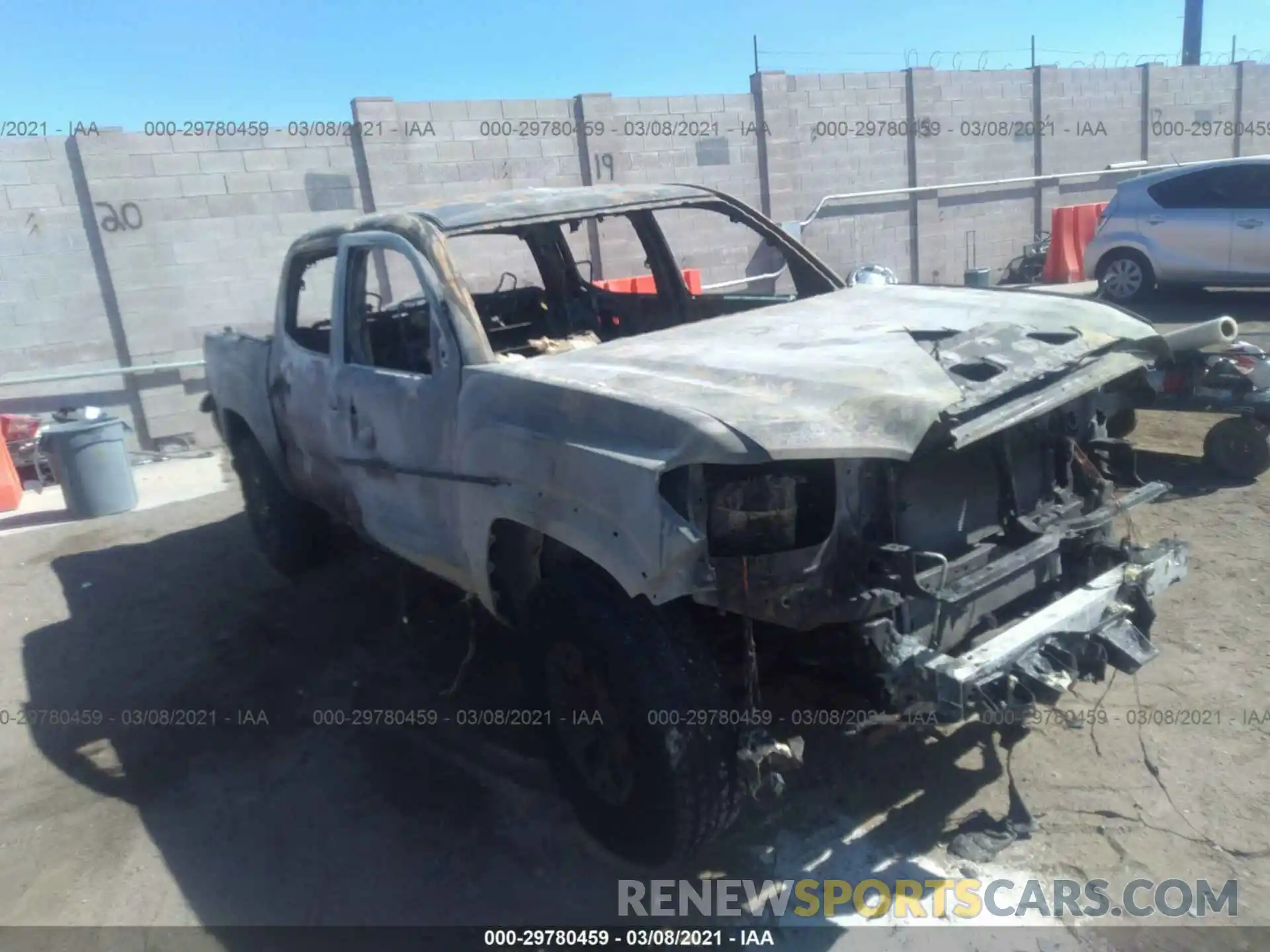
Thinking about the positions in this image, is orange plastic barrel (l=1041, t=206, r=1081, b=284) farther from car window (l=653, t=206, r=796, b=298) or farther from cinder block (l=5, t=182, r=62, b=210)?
cinder block (l=5, t=182, r=62, b=210)

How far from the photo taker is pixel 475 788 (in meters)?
3.71

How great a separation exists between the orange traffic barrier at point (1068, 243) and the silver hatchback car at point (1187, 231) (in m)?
3.12

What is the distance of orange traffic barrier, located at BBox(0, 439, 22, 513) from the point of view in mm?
8125

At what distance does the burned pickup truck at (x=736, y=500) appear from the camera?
108 inches

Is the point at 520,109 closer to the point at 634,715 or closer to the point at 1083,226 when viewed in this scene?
the point at 1083,226

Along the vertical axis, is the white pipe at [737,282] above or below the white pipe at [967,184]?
below

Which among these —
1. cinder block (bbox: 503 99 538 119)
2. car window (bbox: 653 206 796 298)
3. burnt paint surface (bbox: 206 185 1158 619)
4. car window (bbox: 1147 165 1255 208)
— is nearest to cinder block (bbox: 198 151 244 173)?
cinder block (bbox: 503 99 538 119)

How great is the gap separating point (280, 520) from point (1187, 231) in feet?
33.0

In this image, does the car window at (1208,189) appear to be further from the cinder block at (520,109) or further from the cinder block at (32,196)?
the cinder block at (32,196)

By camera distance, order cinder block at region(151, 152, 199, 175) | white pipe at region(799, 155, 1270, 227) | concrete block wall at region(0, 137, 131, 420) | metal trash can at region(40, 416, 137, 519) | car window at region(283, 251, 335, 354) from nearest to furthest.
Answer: car window at region(283, 251, 335, 354) → metal trash can at region(40, 416, 137, 519) → concrete block wall at region(0, 137, 131, 420) → cinder block at region(151, 152, 199, 175) → white pipe at region(799, 155, 1270, 227)

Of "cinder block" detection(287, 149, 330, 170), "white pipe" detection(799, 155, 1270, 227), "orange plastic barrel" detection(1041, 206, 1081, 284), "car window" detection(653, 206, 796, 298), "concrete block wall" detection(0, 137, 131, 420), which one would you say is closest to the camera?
"concrete block wall" detection(0, 137, 131, 420)

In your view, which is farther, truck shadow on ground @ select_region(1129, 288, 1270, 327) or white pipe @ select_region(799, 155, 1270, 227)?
white pipe @ select_region(799, 155, 1270, 227)

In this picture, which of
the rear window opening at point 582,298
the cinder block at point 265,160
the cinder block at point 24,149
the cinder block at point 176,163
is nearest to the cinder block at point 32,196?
the cinder block at point 24,149

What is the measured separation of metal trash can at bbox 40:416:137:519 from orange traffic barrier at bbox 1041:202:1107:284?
12.9 m
